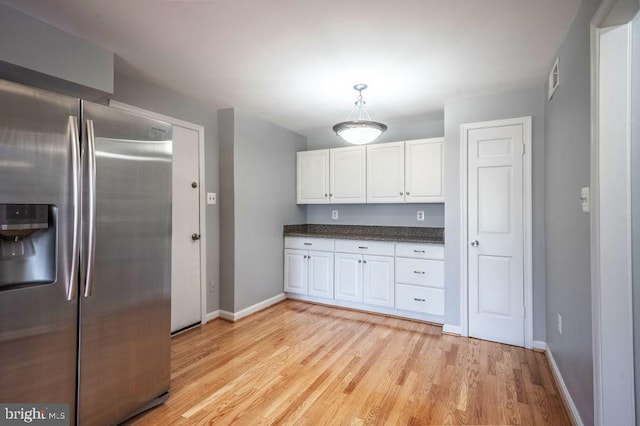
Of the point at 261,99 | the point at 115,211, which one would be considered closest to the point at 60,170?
the point at 115,211

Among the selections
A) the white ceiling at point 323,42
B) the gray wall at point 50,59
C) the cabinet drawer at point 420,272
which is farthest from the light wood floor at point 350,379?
the white ceiling at point 323,42

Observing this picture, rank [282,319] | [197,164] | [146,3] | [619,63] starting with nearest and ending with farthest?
[619,63] < [146,3] < [197,164] < [282,319]

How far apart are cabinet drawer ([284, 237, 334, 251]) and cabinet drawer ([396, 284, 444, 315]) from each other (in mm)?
999

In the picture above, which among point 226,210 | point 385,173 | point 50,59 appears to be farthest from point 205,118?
point 385,173

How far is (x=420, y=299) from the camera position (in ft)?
11.1

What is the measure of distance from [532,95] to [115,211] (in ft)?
11.2

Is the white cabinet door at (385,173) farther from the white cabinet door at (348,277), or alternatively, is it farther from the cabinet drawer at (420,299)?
the cabinet drawer at (420,299)

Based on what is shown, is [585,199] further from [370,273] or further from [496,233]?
[370,273]

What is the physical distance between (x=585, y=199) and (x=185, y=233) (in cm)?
318

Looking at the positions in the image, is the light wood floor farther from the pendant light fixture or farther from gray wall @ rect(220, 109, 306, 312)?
the pendant light fixture

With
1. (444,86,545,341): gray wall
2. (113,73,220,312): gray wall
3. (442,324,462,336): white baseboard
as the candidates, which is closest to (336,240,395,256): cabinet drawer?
(444,86,545,341): gray wall

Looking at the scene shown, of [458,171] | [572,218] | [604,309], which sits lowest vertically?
[604,309]

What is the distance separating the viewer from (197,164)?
3270 millimetres

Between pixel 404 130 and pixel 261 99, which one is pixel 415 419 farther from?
pixel 404 130
